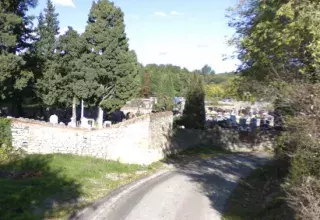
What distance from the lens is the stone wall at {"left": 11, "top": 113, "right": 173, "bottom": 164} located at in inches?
779

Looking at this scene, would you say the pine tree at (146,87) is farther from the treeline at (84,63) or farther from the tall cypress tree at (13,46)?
the tall cypress tree at (13,46)

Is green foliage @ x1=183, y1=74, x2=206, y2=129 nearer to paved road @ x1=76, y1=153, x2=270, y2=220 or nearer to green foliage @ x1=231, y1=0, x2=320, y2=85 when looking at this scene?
paved road @ x1=76, y1=153, x2=270, y2=220

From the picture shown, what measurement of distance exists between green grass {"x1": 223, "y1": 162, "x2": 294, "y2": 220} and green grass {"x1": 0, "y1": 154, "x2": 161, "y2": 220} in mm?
5070

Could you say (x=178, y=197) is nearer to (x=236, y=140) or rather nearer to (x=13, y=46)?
(x=13, y=46)

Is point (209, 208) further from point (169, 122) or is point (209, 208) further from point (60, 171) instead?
point (169, 122)

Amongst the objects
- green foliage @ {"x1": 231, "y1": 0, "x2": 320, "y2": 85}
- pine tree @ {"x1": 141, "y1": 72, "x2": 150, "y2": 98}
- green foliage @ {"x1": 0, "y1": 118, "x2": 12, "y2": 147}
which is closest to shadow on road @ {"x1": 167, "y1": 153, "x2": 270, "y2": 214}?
green foliage @ {"x1": 231, "y1": 0, "x2": 320, "y2": 85}

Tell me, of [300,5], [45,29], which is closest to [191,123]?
[45,29]

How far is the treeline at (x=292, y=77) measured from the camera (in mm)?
8695

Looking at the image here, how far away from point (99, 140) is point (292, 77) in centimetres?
1149

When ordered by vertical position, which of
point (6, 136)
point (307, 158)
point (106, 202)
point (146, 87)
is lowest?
point (106, 202)

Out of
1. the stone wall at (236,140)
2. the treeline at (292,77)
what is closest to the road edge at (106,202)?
the treeline at (292,77)

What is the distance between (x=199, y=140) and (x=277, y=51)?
20.4m

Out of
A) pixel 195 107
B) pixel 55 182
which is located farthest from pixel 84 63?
pixel 55 182

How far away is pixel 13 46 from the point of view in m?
27.9
